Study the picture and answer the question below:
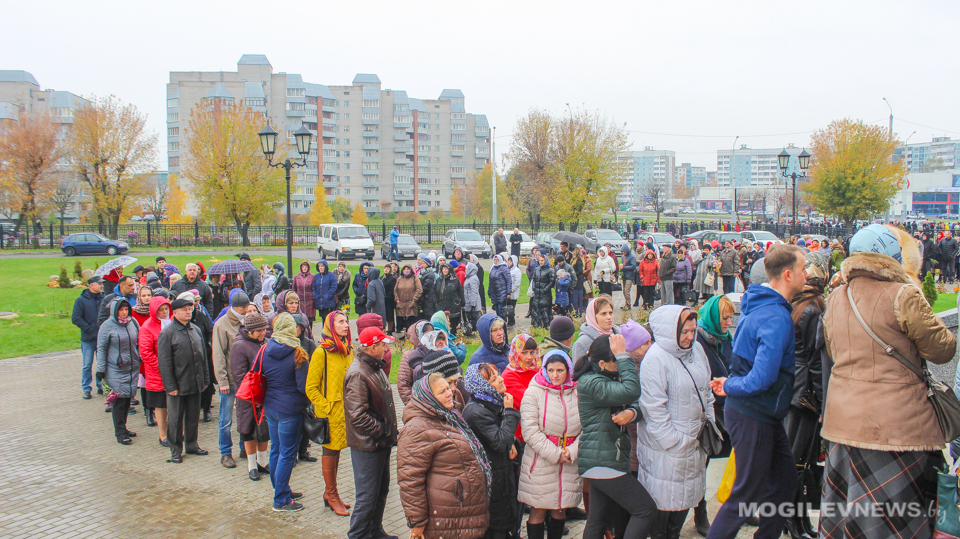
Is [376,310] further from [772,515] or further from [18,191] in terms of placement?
[18,191]

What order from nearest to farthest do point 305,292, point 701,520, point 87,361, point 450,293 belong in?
point 701,520
point 87,361
point 450,293
point 305,292

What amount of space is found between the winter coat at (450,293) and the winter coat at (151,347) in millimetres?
5849

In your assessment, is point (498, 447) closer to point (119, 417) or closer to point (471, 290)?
point (119, 417)

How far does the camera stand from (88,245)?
32.3 metres

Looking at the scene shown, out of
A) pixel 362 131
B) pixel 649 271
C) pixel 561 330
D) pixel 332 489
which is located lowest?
pixel 332 489

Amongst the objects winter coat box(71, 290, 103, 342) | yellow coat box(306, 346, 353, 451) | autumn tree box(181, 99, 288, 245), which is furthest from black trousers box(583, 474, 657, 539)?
autumn tree box(181, 99, 288, 245)

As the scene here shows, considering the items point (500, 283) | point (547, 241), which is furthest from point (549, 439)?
point (547, 241)

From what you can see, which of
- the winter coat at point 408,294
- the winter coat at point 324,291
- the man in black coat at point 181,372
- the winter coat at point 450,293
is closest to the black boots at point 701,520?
the man in black coat at point 181,372

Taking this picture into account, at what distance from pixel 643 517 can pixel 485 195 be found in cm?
7175

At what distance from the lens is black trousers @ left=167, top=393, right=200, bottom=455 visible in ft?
21.8

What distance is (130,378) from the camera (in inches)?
292

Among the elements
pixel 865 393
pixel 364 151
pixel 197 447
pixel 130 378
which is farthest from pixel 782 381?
pixel 364 151

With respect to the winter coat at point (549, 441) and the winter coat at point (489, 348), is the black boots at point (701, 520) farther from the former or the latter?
the winter coat at point (489, 348)

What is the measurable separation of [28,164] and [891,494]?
1913 inches
